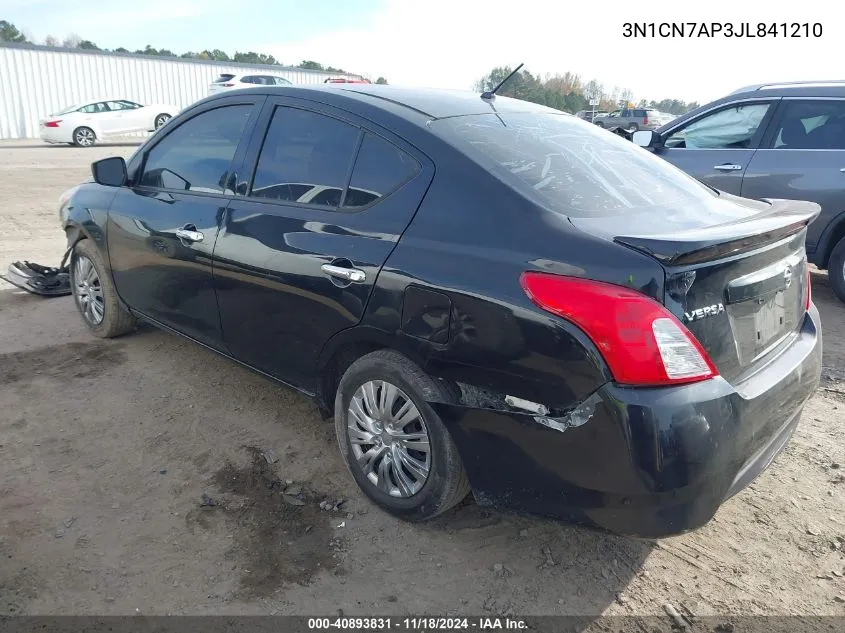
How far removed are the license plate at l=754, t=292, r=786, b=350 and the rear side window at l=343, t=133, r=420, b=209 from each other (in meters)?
1.38

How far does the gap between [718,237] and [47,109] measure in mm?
32703

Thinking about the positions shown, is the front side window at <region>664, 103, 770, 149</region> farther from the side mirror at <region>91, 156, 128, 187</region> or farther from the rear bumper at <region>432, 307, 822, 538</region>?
the side mirror at <region>91, 156, 128, 187</region>

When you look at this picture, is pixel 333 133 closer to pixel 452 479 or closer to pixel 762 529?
pixel 452 479

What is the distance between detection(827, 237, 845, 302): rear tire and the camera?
5883mm

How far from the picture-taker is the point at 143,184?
166 inches

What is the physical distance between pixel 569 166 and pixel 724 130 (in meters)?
4.49

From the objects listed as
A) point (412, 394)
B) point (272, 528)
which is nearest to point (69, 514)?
point (272, 528)

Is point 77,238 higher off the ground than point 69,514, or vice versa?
point 77,238

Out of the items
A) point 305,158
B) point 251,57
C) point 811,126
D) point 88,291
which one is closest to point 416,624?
point 305,158

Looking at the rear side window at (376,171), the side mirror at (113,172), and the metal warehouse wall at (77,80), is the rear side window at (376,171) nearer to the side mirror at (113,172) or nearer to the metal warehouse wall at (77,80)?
the side mirror at (113,172)

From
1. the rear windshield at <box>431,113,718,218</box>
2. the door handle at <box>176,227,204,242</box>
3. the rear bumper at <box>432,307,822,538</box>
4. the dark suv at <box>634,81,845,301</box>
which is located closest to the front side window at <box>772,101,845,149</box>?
the dark suv at <box>634,81,845,301</box>

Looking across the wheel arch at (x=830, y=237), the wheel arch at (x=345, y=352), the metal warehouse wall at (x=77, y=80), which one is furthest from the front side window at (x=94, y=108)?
the wheel arch at (x=345, y=352)

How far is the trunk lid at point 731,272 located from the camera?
83.5 inches

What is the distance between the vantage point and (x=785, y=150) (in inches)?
238
